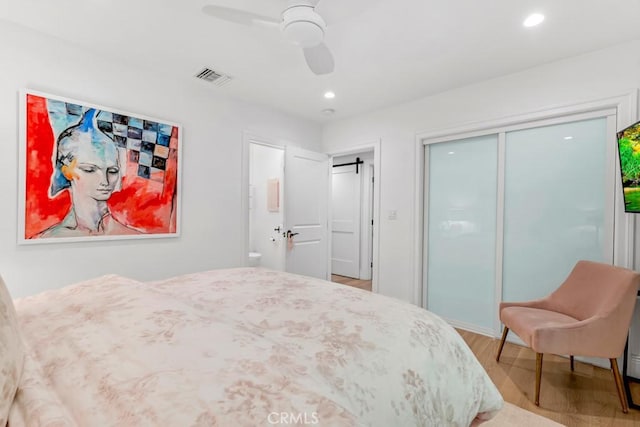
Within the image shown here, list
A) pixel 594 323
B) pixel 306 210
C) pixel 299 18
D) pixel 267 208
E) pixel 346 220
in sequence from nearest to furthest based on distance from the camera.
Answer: pixel 299 18 < pixel 594 323 < pixel 306 210 < pixel 267 208 < pixel 346 220

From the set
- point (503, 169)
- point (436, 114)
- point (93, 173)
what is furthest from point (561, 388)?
point (93, 173)

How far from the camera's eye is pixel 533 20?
1955mm

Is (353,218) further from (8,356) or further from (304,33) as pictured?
(8,356)

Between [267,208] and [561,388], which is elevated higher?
[267,208]

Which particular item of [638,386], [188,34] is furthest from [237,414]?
[638,386]

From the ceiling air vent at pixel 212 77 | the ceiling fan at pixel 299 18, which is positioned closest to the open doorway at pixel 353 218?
the ceiling air vent at pixel 212 77

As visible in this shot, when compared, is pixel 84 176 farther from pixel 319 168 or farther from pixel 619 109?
pixel 619 109

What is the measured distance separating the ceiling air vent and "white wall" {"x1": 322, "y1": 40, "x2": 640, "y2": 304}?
1.75 m

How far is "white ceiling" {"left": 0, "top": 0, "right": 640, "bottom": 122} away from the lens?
1840 millimetres

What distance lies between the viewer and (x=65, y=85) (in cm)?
224

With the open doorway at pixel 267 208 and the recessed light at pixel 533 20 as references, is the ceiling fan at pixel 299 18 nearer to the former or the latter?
the recessed light at pixel 533 20

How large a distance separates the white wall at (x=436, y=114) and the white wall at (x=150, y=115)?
1.16m

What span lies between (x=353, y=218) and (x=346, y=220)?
165mm

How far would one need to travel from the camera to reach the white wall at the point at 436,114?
2297mm
